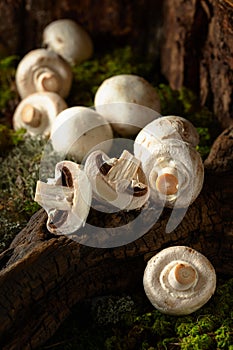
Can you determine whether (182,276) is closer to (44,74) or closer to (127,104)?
(127,104)

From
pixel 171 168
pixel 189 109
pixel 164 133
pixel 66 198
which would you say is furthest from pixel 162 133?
pixel 189 109

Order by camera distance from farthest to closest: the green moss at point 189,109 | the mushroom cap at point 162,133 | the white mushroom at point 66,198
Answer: the green moss at point 189,109 < the mushroom cap at point 162,133 < the white mushroom at point 66,198

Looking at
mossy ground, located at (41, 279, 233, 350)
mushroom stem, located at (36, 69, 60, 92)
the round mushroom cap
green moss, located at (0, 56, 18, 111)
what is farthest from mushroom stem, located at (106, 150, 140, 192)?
green moss, located at (0, 56, 18, 111)

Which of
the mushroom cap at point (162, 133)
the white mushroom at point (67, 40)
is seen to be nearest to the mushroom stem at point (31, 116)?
the white mushroom at point (67, 40)

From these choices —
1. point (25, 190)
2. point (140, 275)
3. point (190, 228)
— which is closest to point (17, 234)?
point (25, 190)

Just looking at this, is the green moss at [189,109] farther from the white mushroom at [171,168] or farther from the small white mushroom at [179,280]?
the small white mushroom at [179,280]

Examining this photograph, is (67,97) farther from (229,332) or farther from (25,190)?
(229,332)

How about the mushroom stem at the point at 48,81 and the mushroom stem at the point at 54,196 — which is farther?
the mushroom stem at the point at 48,81

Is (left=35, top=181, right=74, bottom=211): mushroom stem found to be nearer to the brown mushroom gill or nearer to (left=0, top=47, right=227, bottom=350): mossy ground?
the brown mushroom gill
